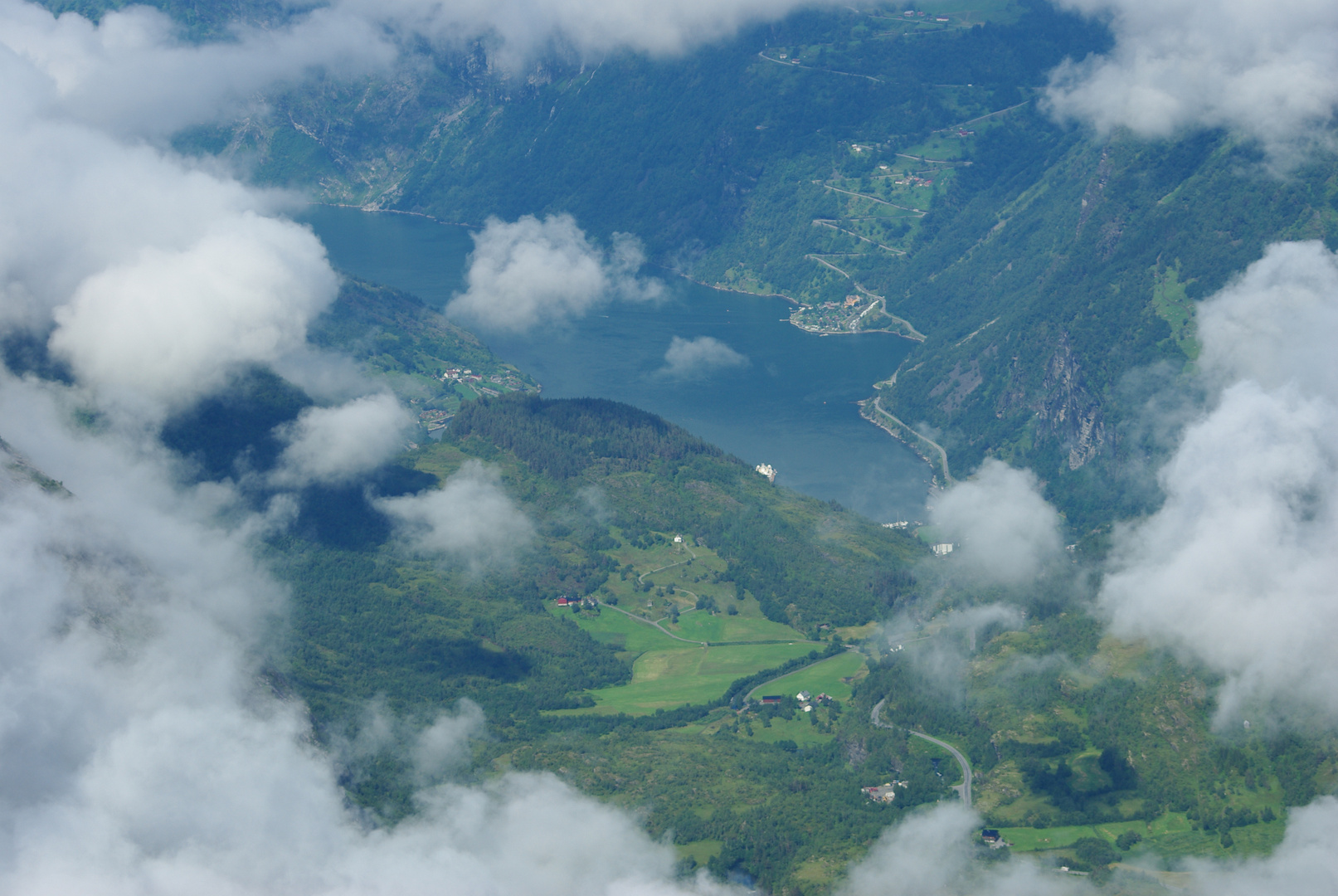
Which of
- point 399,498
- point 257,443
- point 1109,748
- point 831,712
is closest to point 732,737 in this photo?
point 831,712

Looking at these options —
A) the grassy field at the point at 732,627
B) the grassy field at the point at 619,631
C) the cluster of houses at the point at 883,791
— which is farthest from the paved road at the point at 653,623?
the cluster of houses at the point at 883,791

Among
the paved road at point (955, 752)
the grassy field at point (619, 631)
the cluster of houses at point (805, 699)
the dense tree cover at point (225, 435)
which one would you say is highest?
the dense tree cover at point (225, 435)

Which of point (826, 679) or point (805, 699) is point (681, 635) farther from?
point (805, 699)

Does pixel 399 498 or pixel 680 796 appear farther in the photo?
pixel 399 498

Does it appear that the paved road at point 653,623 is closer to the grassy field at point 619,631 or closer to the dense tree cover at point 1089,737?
the grassy field at point 619,631

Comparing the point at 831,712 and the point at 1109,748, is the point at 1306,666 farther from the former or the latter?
the point at 831,712

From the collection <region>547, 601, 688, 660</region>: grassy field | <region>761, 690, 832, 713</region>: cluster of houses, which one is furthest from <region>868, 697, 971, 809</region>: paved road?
<region>547, 601, 688, 660</region>: grassy field

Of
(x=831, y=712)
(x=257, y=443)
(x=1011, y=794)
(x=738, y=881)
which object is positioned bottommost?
(x=738, y=881)

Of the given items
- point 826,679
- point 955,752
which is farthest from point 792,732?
point 955,752

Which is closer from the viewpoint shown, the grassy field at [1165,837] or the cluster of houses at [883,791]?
the grassy field at [1165,837]
